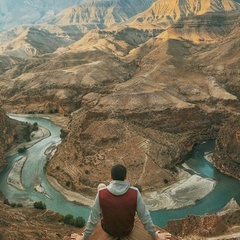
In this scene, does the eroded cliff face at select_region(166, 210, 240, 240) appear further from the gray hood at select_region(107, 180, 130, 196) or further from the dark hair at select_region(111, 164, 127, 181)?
the dark hair at select_region(111, 164, 127, 181)

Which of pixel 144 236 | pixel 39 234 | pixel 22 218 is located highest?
pixel 144 236

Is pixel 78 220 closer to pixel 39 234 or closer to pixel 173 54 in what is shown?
pixel 39 234

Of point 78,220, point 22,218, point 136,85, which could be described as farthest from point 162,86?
point 22,218

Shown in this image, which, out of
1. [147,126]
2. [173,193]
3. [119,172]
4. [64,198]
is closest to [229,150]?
[173,193]

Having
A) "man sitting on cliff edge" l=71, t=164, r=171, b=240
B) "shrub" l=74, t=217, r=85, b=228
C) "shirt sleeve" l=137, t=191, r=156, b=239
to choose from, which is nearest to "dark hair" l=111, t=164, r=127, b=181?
"man sitting on cliff edge" l=71, t=164, r=171, b=240

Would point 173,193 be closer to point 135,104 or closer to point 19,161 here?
point 135,104

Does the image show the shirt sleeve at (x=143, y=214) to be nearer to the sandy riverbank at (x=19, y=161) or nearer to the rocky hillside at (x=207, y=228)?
the rocky hillside at (x=207, y=228)

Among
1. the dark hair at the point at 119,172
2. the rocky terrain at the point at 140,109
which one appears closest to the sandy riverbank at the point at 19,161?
the rocky terrain at the point at 140,109
